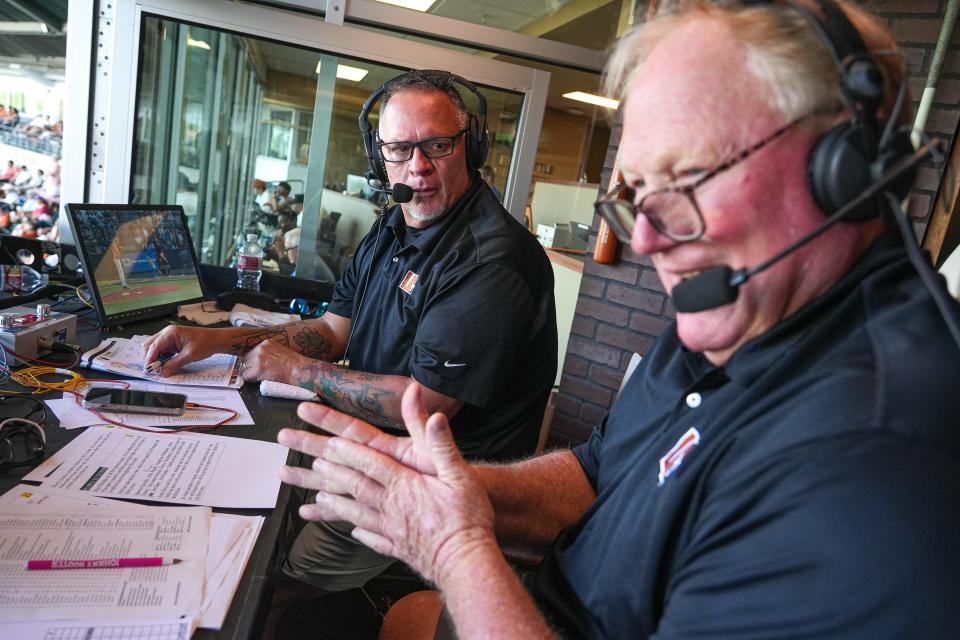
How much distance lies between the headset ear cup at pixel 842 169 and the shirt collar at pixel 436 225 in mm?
1166

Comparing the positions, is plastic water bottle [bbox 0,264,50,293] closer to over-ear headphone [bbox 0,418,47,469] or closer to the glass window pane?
the glass window pane

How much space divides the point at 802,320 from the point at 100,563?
846 millimetres

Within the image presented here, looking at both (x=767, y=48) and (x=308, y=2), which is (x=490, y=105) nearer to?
(x=308, y=2)

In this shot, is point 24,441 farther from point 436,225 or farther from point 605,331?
point 605,331

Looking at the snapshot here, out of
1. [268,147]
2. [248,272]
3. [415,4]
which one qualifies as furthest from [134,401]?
[415,4]

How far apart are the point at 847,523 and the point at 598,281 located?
2172 millimetres

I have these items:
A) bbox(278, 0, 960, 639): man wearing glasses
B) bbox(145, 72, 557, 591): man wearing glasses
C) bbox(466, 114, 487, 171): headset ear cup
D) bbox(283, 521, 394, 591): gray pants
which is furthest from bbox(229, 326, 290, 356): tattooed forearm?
bbox(278, 0, 960, 639): man wearing glasses

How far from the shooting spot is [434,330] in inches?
Answer: 59.0

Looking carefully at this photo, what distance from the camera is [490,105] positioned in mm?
2771

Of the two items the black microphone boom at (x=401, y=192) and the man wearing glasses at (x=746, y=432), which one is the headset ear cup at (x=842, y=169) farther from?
the black microphone boom at (x=401, y=192)

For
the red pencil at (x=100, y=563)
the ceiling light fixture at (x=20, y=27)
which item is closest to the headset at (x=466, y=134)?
the red pencil at (x=100, y=563)

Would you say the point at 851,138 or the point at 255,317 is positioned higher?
the point at 851,138

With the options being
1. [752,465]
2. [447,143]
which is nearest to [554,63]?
[447,143]

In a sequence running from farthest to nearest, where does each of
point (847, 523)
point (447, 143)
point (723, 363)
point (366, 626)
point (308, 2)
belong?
point (308, 2) → point (366, 626) → point (447, 143) → point (723, 363) → point (847, 523)
